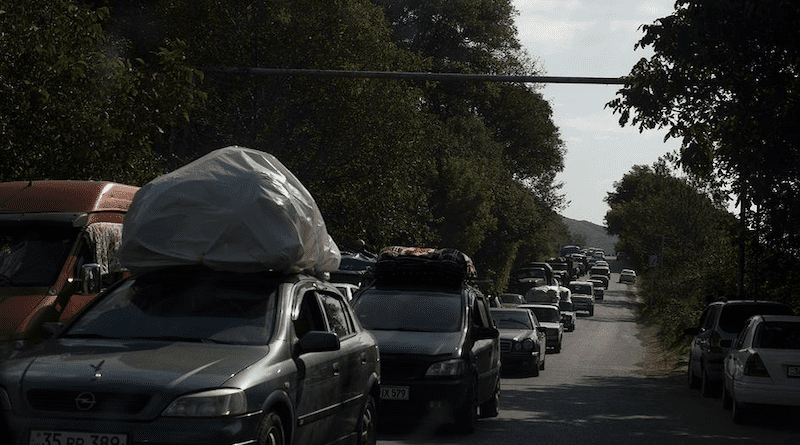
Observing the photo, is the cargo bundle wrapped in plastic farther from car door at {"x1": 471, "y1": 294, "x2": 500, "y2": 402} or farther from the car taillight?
the car taillight

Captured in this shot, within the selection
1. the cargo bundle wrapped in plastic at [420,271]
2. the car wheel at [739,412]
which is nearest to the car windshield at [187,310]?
the cargo bundle wrapped in plastic at [420,271]

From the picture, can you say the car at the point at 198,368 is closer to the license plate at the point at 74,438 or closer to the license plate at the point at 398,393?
the license plate at the point at 74,438

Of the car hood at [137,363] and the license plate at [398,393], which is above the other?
the car hood at [137,363]

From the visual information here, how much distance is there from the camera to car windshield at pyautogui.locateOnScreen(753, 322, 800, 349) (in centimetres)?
1648

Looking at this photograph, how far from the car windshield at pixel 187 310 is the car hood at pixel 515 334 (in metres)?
18.7

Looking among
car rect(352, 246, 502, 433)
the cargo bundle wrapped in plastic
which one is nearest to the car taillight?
car rect(352, 246, 502, 433)

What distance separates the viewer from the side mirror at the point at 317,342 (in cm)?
852

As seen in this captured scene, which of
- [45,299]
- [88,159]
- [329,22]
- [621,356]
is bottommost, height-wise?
[621,356]

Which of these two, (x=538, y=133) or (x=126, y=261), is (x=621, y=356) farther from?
(x=126, y=261)

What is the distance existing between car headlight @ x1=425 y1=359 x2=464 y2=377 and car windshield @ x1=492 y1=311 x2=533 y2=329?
15.8 m

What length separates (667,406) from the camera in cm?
1991

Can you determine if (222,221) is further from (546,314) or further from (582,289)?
(582,289)

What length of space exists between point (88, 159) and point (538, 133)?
50691mm

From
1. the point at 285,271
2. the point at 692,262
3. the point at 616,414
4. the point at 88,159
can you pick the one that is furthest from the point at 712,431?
the point at 692,262
